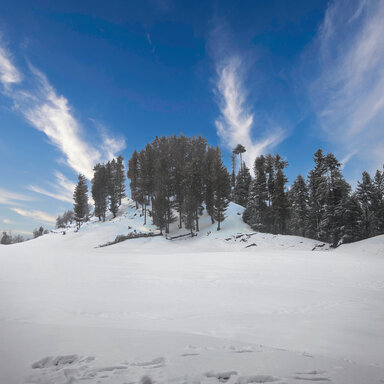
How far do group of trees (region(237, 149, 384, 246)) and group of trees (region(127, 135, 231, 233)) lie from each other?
611cm

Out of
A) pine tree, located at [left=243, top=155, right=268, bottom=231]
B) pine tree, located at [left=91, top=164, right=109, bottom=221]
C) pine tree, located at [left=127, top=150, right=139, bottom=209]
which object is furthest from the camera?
pine tree, located at [left=127, top=150, right=139, bottom=209]

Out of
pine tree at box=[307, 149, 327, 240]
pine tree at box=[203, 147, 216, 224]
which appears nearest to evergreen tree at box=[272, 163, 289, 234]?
pine tree at box=[307, 149, 327, 240]

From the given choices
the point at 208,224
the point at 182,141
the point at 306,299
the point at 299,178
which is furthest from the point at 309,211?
the point at 306,299

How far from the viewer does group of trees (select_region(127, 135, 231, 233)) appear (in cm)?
3328

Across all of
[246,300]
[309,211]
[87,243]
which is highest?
[309,211]

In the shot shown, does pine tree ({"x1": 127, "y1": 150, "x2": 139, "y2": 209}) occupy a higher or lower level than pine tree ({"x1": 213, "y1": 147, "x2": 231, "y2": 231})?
higher

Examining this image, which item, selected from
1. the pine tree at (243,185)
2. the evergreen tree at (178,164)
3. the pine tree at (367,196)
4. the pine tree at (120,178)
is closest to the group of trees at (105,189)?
the pine tree at (120,178)

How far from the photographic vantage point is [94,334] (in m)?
3.44

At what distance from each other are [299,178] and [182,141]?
26833 millimetres

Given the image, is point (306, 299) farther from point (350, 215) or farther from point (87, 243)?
point (87, 243)

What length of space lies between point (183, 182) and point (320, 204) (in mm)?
22762

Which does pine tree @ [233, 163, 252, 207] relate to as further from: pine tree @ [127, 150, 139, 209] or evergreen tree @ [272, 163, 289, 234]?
pine tree @ [127, 150, 139, 209]

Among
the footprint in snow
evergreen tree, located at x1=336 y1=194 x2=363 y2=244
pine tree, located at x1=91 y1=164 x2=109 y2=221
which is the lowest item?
the footprint in snow

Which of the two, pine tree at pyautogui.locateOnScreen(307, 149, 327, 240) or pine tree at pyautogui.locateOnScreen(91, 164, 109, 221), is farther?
pine tree at pyautogui.locateOnScreen(91, 164, 109, 221)
